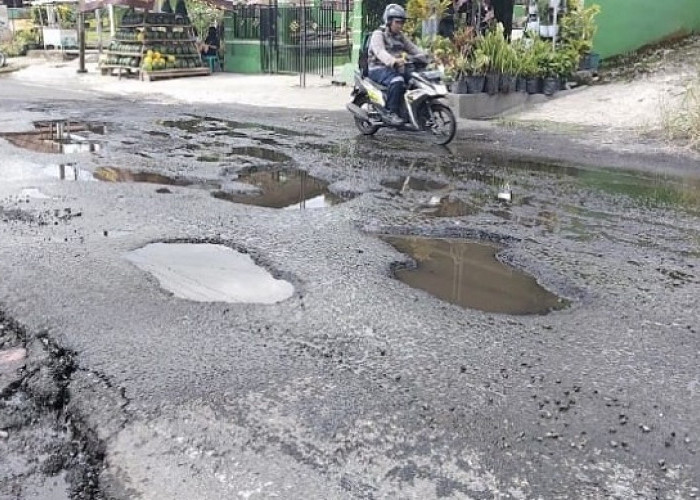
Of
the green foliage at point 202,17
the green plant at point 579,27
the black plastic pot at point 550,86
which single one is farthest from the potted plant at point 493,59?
the green foliage at point 202,17

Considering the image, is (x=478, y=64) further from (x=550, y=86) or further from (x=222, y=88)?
(x=222, y=88)

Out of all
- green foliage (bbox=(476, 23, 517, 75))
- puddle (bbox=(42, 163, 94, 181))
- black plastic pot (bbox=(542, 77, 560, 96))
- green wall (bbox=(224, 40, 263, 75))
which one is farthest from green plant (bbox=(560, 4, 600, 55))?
green wall (bbox=(224, 40, 263, 75))

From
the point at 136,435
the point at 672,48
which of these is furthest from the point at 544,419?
the point at 672,48

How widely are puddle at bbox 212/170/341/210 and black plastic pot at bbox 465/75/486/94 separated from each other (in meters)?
5.33

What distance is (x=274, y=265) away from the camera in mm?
5254

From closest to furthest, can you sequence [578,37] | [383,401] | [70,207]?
[383,401]
[70,207]
[578,37]

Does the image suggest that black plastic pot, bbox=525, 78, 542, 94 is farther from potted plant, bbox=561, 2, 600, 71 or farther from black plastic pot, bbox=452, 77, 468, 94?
black plastic pot, bbox=452, 77, 468, 94

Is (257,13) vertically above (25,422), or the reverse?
(257,13)

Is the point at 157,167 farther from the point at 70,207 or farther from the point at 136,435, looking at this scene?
the point at 136,435

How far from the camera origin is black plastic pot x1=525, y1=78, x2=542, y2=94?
13.6m

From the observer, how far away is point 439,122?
34.2 feet

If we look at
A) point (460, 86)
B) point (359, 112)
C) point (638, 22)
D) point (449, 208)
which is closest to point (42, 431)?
point (449, 208)

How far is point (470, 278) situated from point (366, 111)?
21.2ft

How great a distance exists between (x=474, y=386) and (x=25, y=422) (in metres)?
2.01
